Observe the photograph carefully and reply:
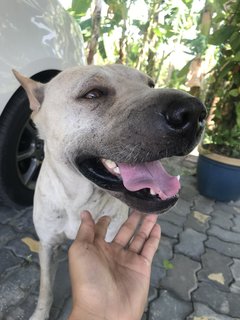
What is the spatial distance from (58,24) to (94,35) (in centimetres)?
173

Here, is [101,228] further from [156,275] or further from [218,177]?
[218,177]

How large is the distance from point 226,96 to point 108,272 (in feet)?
11.3

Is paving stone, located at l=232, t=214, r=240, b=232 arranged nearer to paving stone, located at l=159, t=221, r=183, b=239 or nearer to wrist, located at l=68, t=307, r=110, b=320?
paving stone, located at l=159, t=221, r=183, b=239

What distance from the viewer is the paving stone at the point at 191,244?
3.54 m

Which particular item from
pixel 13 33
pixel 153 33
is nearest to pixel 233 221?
pixel 13 33

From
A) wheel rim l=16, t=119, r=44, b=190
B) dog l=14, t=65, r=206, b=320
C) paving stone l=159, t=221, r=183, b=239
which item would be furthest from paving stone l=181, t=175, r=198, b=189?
dog l=14, t=65, r=206, b=320

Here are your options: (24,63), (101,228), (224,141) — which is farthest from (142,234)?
(224,141)

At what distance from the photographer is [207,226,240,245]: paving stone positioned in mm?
3926

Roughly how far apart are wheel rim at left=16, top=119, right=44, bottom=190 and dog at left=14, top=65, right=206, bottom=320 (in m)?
1.16

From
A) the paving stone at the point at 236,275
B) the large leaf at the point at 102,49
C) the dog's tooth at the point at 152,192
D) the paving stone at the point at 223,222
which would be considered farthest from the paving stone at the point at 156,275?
the large leaf at the point at 102,49

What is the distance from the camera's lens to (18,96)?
10.2 ft

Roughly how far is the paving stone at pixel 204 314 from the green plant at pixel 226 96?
7.68ft

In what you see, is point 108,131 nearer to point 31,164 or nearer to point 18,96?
point 18,96

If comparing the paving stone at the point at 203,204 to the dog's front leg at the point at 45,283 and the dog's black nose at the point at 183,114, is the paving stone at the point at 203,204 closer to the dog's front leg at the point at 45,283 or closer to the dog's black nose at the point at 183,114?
the dog's front leg at the point at 45,283
